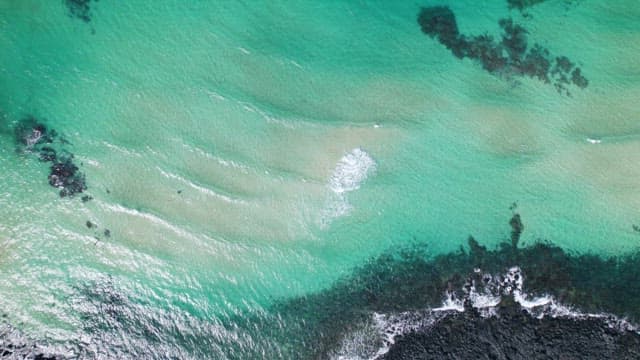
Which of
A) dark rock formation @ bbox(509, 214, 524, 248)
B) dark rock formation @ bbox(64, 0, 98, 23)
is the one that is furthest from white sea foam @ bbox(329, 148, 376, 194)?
dark rock formation @ bbox(64, 0, 98, 23)

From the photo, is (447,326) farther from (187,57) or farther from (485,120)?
(187,57)

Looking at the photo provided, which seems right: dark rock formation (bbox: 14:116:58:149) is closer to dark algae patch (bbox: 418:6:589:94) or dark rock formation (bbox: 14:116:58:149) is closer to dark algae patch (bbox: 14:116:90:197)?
dark algae patch (bbox: 14:116:90:197)

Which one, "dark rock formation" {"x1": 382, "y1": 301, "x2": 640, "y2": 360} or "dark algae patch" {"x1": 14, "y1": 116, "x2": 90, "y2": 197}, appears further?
"dark algae patch" {"x1": 14, "y1": 116, "x2": 90, "y2": 197}

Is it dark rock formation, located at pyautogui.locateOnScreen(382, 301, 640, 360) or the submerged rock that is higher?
the submerged rock

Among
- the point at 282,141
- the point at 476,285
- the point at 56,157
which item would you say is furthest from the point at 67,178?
the point at 476,285

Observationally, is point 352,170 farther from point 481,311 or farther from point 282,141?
point 481,311

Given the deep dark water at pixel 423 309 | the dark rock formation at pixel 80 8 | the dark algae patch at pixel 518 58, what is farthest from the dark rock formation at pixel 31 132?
the dark algae patch at pixel 518 58

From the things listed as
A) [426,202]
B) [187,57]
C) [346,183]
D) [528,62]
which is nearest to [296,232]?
[346,183]

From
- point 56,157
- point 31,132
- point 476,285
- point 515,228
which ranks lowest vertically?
point 476,285
